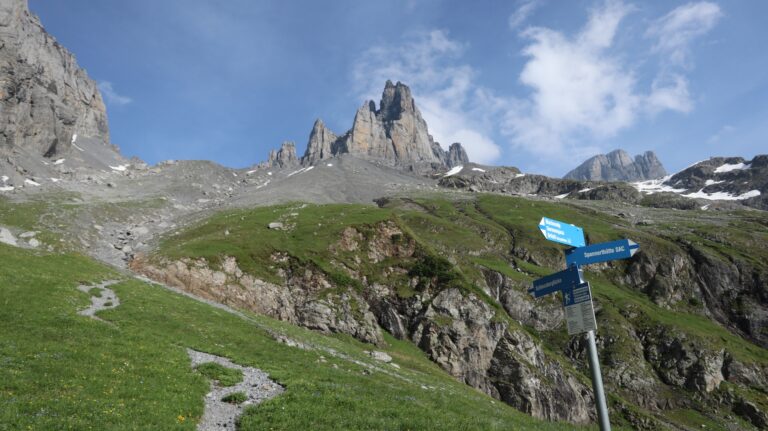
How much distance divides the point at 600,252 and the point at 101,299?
41.2m

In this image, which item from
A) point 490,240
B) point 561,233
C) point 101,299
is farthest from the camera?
point 490,240

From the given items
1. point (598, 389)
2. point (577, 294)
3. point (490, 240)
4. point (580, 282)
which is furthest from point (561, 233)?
point (490, 240)

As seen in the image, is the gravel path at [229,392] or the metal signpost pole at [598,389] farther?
the gravel path at [229,392]

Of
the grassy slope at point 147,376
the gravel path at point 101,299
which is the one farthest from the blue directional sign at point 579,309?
the gravel path at point 101,299

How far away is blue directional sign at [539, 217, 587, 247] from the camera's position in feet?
43.5

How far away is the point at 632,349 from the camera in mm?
94750

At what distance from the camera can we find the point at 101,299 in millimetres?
39000

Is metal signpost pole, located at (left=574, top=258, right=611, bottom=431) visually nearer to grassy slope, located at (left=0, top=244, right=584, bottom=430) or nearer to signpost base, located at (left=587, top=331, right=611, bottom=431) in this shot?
signpost base, located at (left=587, top=331, right=611, bottom=431)

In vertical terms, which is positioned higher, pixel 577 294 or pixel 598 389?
pixel 577 294

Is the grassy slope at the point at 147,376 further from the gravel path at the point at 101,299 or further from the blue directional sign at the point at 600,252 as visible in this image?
the blue directional sign at the point at 600,252

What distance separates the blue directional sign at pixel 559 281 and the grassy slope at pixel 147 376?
7.99 metres

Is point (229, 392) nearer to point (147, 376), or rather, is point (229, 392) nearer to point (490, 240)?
point (147, 376)

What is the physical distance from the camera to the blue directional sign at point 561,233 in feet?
43.5

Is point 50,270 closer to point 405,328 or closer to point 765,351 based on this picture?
point 405,328
